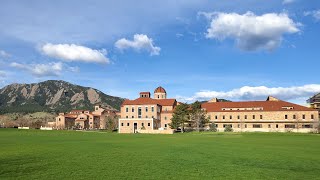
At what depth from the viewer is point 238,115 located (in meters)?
106

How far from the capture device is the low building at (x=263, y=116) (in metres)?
99.9

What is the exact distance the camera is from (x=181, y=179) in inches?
548

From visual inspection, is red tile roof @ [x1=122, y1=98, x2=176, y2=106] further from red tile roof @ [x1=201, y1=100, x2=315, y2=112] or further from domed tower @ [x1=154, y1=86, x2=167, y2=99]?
domed tower @ [x1=154, y1=86, x2=167, y2=99]

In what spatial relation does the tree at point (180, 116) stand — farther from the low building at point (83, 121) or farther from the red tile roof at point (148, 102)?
the low building at point (83, 121)

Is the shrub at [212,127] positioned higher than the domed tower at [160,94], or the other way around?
the domed tower at [160,94]

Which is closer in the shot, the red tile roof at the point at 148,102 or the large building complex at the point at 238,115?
the large building complex at the point at 238,115

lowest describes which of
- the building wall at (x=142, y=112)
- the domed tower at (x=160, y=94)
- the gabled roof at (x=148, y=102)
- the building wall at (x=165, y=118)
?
the building wall at (x=165, y=118)

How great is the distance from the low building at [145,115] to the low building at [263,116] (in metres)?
13.5

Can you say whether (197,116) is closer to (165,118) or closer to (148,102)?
(165,118)

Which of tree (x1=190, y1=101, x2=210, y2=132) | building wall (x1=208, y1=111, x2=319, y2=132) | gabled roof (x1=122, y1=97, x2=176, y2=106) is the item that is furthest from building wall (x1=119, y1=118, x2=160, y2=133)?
building wall (x1=208, y1=111, x2=319, y2=132)

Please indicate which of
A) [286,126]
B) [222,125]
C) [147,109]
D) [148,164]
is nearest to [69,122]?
[147,109]

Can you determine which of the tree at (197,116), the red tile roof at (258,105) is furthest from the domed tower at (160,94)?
the tree at (197,116)

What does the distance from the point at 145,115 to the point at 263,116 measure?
36751 mm

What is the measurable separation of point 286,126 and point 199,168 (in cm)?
9140
